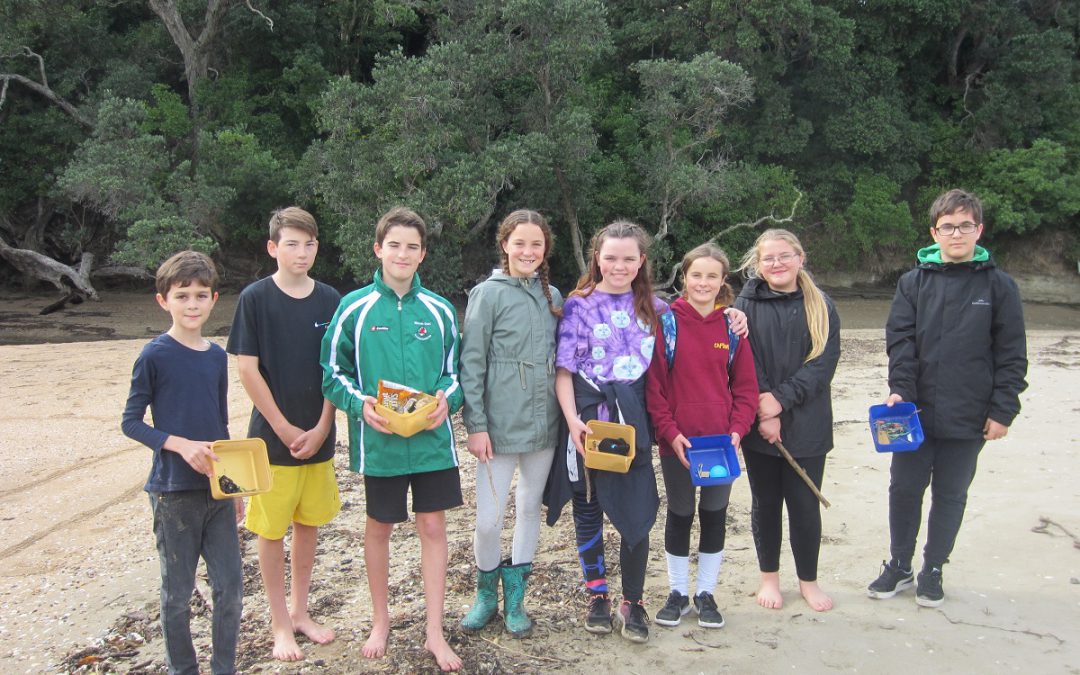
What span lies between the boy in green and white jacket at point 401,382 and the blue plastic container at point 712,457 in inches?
33.6

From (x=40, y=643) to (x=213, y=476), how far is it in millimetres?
1360

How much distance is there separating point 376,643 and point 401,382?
3.08ft

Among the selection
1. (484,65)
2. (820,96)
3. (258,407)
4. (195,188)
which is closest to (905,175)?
(820,96)

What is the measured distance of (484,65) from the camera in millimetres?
14375

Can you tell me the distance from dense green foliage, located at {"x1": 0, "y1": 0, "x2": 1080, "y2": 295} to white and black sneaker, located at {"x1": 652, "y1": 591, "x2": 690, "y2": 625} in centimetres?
1128

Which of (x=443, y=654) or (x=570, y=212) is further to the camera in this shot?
(x=570, y=212)

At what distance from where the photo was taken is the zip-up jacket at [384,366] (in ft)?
8.43

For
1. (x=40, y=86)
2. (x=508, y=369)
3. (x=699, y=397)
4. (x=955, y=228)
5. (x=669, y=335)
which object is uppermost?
(x=40, y=86)

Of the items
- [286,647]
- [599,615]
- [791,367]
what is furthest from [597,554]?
[286,647]

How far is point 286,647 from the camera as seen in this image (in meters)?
2.70

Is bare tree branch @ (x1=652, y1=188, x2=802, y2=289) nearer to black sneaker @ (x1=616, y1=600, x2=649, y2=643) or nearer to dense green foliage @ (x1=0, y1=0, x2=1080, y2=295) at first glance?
dense green foliage @ (x1=0, y1=0, x2=1080, y2=295)

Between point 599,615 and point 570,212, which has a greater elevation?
point 570,212

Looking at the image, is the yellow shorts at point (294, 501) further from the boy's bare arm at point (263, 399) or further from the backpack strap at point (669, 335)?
the backpack strap at point (669, 335)

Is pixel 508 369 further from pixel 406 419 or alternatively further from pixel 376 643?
pixel 376 643
